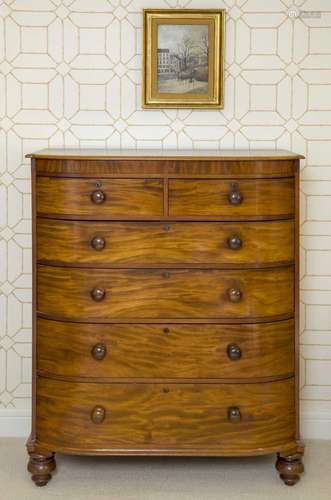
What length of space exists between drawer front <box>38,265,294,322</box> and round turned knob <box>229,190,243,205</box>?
10.7 inches

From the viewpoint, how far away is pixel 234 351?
3.65 meters

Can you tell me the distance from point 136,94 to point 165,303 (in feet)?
3.42

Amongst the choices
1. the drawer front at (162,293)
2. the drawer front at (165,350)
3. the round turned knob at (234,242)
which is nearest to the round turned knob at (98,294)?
the drawer front at (162,293)

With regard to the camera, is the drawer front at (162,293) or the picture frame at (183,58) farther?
the picture frame at (183,58)

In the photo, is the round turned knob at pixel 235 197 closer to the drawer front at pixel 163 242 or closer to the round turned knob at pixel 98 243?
the drawer front at pixel 163 242

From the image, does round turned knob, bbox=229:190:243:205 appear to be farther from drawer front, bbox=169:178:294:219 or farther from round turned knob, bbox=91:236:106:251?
round turned knob, bbox=91:236:106:251

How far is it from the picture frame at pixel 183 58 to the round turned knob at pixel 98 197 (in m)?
0.71

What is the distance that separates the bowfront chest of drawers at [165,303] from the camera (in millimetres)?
3592

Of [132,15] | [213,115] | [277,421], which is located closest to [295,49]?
[213,115]

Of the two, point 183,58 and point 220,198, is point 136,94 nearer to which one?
point 183,58

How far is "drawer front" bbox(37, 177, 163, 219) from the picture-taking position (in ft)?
11.8

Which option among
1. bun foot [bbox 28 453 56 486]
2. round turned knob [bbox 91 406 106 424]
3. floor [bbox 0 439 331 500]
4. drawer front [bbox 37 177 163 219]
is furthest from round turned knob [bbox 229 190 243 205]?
bun foot [bbox 28 453 56 486]

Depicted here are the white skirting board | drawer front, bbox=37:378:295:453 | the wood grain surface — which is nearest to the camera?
the wood grain surface

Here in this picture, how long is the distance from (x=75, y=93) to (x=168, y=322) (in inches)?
46.1
